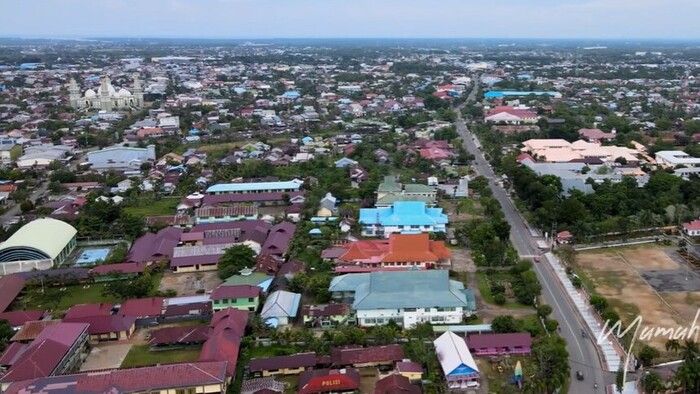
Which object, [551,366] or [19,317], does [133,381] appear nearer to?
[19,317]

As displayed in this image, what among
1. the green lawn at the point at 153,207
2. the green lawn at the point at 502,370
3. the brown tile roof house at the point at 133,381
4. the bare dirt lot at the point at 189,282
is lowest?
the green lawn at the point at 153,207

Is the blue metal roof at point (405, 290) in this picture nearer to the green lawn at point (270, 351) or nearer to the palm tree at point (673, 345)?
the green lawn at point (270, 351)

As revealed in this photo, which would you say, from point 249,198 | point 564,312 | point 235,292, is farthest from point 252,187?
point 564,312

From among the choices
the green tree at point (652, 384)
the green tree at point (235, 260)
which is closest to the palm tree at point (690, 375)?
the green tree at point (652, 384)

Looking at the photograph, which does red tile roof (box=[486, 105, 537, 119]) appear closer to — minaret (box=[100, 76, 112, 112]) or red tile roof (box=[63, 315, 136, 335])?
minaret (box=[100, 76, 112, 112])

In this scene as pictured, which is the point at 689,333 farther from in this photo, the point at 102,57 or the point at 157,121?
the point at 102,57
